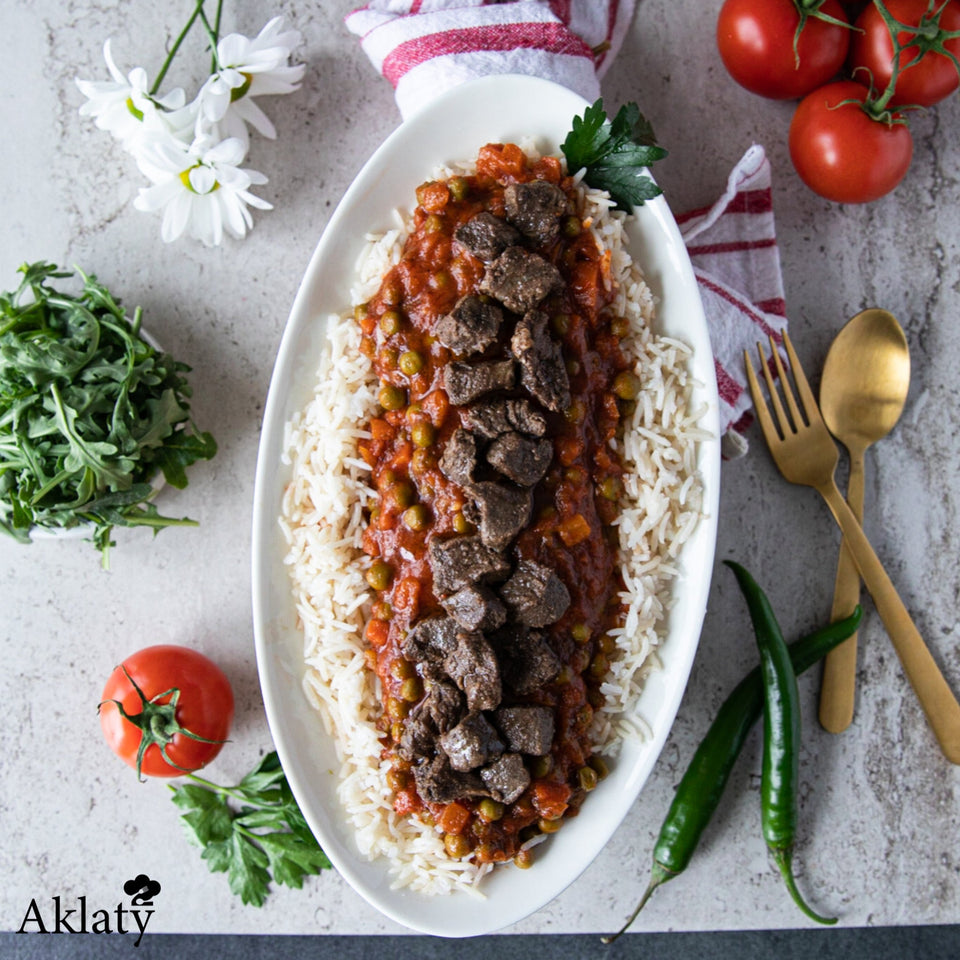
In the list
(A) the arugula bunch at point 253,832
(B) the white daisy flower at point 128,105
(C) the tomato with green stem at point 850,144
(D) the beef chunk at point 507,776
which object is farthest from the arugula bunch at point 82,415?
(C) the tomato with green stem at point 850,144

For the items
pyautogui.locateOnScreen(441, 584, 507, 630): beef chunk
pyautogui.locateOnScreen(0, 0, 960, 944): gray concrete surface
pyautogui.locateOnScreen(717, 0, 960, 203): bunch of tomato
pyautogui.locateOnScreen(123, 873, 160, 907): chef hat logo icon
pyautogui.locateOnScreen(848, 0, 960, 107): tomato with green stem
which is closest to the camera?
pyautogui.locateOnScreen(441, 584, 507, 630): beef chunk

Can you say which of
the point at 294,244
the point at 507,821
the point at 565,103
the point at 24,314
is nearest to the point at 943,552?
the point at 507,821

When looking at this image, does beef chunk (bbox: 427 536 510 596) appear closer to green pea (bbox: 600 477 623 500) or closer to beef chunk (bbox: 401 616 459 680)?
beef chunk (bbox: 401 616 459 680)

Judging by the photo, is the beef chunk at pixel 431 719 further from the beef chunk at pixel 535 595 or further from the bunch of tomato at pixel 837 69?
the bunch of tomato at pixel 837 69

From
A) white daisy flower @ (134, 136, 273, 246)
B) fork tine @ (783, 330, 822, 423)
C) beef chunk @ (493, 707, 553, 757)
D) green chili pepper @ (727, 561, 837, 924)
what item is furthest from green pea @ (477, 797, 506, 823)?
white daisy flower @ (134, 136, 273, 246)

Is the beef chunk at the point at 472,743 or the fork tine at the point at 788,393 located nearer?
the beef chunk at the point at 472,743

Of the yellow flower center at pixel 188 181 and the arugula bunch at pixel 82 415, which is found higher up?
the yellow flower center at pixel 188 181

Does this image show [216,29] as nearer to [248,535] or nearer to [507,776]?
[248,535]
